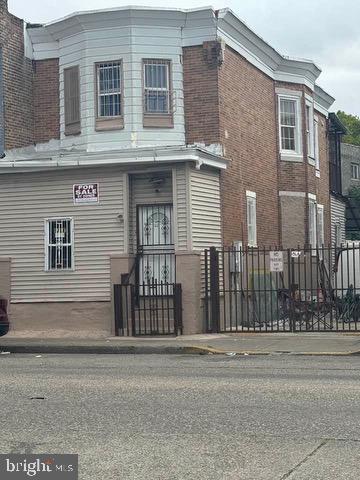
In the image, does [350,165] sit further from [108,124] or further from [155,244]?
[155,244]

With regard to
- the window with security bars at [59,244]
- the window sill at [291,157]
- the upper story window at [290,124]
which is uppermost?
the upper story window at [290,124]

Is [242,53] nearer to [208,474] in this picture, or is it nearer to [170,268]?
[170,268]

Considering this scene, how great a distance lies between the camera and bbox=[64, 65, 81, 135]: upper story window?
19078 millimetres

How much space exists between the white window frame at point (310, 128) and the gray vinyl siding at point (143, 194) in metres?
8.34

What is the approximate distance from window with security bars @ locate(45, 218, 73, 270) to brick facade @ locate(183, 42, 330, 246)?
3.89 metres

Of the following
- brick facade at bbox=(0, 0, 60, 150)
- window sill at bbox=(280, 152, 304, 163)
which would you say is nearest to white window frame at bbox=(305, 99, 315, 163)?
window sill at bbox=(280, 152, 304, 163)

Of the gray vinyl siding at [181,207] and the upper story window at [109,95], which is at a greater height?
the upper story window at [109,95]

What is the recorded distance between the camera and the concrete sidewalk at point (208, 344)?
13.7 m

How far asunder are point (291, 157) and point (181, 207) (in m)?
7.49

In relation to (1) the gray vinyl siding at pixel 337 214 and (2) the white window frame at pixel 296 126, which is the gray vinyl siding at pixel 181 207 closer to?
(2) the white window frame at pixel 296 126

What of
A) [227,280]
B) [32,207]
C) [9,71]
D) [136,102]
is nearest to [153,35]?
[136,102]

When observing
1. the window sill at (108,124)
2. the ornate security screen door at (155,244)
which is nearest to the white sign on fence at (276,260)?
the ornate security screen door at (155,244)

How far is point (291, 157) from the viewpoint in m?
23.0

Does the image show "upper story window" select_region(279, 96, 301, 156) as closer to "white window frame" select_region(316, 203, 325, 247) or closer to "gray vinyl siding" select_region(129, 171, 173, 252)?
"white window frame" select_region(316, 203, 325, 247)
